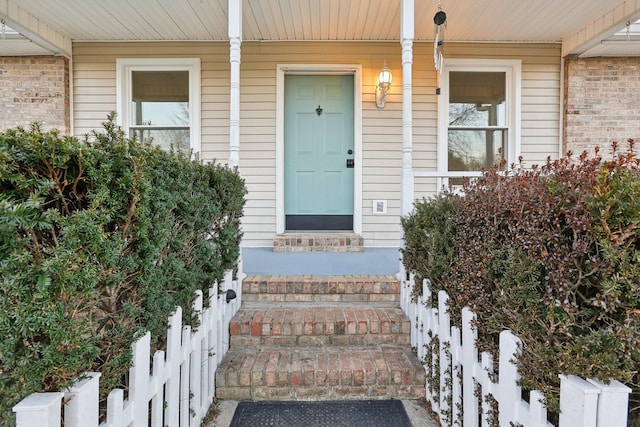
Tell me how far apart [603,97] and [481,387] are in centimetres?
467

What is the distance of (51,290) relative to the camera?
85 centimetres

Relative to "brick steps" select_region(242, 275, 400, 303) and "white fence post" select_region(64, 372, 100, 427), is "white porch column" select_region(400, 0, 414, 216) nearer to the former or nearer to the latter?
"brick steps" select_region(242, 275, 400, 303)

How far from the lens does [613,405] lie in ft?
3.00

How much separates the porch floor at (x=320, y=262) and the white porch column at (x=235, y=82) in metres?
1.02

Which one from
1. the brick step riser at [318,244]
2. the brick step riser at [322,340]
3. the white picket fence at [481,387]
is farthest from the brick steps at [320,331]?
the brick step riser at [318,244]

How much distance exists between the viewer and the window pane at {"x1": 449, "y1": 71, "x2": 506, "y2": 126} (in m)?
4.65

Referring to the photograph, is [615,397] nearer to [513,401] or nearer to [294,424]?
[513,401]

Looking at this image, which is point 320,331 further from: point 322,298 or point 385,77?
point 385,77

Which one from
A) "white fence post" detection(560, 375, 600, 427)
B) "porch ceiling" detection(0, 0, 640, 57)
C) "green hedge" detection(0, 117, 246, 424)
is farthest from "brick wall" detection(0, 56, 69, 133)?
"white fence post" detection(560, 375, 600, 427)

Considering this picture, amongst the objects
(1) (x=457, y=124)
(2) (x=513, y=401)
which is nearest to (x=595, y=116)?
(1) (x=457, y=124)

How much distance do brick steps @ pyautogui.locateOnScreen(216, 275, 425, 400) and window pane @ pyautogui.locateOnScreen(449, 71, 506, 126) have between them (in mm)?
2846

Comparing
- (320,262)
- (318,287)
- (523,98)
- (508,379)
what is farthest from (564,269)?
(523,98)

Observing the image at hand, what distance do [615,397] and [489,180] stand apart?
3.03ft

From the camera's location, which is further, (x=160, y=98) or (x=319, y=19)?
(x=160, y=98)
